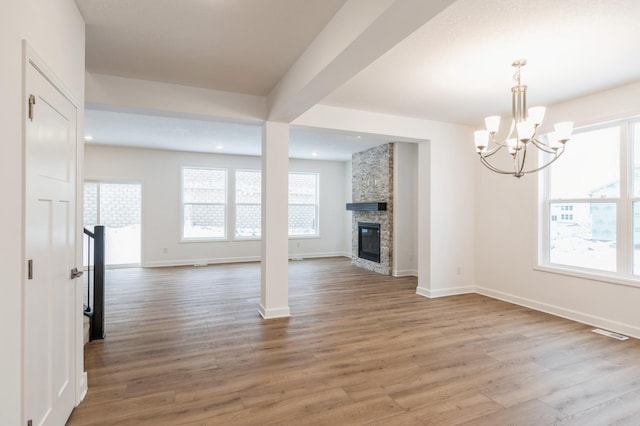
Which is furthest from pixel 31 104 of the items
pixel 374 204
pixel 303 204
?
pixel 303 204

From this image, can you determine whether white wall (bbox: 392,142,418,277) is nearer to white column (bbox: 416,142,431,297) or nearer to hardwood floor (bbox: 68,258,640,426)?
white column (bbox: 416,142,431,297)

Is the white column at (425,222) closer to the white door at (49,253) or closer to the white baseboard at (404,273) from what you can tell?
the white baseboard at (404,273)

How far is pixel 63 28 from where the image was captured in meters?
1.96

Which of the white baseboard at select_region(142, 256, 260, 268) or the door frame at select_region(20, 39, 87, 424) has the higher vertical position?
the door frame at select_region(20, 39, 87, 424)

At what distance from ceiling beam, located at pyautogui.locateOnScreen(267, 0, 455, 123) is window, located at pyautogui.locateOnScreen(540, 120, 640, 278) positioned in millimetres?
3322

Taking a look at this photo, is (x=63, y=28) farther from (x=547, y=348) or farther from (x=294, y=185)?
(x=294, y=185)

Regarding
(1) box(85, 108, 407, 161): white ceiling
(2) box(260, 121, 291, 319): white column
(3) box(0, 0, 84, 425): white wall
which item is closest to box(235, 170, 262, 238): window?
(1) box(85, 108, 407, 161): white ceiling

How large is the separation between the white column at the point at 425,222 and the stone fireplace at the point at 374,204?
1.58 metres

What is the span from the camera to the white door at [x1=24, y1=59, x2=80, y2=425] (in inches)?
59.5

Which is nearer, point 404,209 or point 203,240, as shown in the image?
point 404,209

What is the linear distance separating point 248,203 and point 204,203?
108 cm

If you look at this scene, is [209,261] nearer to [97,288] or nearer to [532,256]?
[97,288]

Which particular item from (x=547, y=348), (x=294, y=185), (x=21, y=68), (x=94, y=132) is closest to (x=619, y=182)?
(x=547, y=348)

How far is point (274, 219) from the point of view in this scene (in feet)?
13.0
